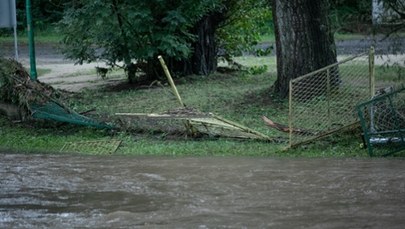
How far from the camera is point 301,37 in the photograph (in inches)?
650

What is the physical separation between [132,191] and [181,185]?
2.26 ft

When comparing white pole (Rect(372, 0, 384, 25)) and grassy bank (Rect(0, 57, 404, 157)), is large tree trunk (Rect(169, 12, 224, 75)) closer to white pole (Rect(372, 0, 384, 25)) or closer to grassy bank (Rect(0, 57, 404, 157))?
grassy bank (Rect(0, 57, 404, 157))

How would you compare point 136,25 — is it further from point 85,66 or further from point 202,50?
point 85,66

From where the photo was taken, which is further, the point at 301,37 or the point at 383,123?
the point at 301,37

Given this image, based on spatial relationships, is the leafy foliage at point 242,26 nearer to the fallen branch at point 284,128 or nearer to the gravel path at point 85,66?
the gravel path at point 85,66

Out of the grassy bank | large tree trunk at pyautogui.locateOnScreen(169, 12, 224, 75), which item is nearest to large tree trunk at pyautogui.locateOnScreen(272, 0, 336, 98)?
the grassy bank

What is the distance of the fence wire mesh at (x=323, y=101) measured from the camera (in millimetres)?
13016

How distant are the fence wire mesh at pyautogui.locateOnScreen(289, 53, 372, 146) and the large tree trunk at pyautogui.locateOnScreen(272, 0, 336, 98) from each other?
680 mm

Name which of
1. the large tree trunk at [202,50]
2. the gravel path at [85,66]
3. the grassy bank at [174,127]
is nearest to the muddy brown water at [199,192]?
the grassy bank at [174,127]

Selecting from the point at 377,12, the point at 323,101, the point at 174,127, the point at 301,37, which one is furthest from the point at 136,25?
the point at 377,12

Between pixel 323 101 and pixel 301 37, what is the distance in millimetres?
2480

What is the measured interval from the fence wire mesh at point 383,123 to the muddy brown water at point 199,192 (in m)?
0.53

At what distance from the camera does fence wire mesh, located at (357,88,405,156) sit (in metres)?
12.0

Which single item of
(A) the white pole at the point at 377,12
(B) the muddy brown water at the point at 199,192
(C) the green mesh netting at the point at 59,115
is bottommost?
(B) the muddy brown water at the point at 199,192
